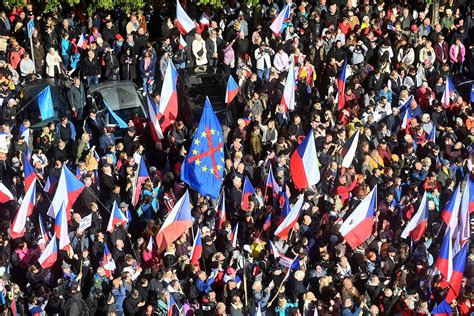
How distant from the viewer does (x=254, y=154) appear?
104 feet

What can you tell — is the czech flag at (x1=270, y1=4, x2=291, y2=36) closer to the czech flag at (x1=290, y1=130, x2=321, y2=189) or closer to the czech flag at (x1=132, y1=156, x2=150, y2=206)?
the czech flag at (x1=290, y1=130, x2=321, y2=189)

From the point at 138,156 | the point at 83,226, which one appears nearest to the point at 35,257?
the point at 83,226

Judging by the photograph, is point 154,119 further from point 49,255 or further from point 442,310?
point 442,310

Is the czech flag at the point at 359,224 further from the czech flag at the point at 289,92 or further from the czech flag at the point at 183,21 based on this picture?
the czech flag at the point at 183,21

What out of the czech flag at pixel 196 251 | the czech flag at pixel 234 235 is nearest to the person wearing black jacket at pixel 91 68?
the czech flag at pixel 234 235

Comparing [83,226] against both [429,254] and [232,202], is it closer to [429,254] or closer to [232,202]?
[232,202]

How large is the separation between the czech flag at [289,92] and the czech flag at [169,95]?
2874 mm

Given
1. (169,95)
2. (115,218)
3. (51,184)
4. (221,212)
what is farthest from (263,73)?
(115,218)

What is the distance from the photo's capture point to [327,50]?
36.0m

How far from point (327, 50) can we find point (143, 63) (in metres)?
4.17

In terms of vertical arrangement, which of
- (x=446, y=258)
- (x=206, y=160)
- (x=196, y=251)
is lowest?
(x=196, y=251)

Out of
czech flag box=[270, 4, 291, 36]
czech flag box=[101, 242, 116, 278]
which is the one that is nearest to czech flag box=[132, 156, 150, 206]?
czech flag box=[101, 242, 116, 278]

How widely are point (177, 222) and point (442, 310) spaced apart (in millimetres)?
4842

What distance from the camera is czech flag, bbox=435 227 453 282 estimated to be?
26578mm
